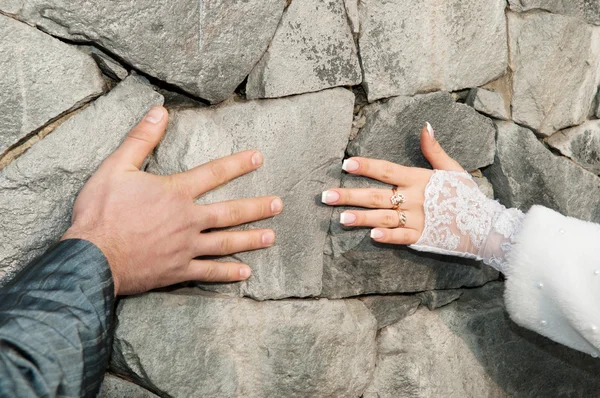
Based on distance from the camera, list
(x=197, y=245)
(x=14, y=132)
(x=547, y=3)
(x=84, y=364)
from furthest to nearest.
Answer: (x=547, y=3) < (x=197, y=245) < (x=14, y=132) < (x=84, y=364)

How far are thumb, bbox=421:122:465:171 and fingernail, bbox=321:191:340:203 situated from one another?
282 mm

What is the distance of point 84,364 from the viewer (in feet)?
3.83

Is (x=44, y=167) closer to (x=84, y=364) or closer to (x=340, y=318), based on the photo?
(x=84, y=364)

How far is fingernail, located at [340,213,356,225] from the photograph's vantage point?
155 centimetres

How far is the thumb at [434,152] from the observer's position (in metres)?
1.63

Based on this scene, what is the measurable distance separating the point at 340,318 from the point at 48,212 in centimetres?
79

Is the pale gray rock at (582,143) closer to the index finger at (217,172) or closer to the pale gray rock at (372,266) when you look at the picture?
the pale gray rock at (372,266)

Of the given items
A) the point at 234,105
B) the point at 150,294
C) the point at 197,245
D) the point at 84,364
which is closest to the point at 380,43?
the point at 234,105

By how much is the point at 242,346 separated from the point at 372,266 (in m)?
0.41

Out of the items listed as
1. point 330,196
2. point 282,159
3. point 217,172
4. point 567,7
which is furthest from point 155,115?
point 567,7

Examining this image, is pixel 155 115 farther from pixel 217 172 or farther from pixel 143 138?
pixel 217 172

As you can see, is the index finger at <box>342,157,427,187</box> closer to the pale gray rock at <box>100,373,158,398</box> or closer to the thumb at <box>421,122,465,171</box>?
the thumb at <box>421,122,465,171</box>

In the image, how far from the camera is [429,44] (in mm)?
1700

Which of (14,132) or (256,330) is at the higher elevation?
(14,132)
